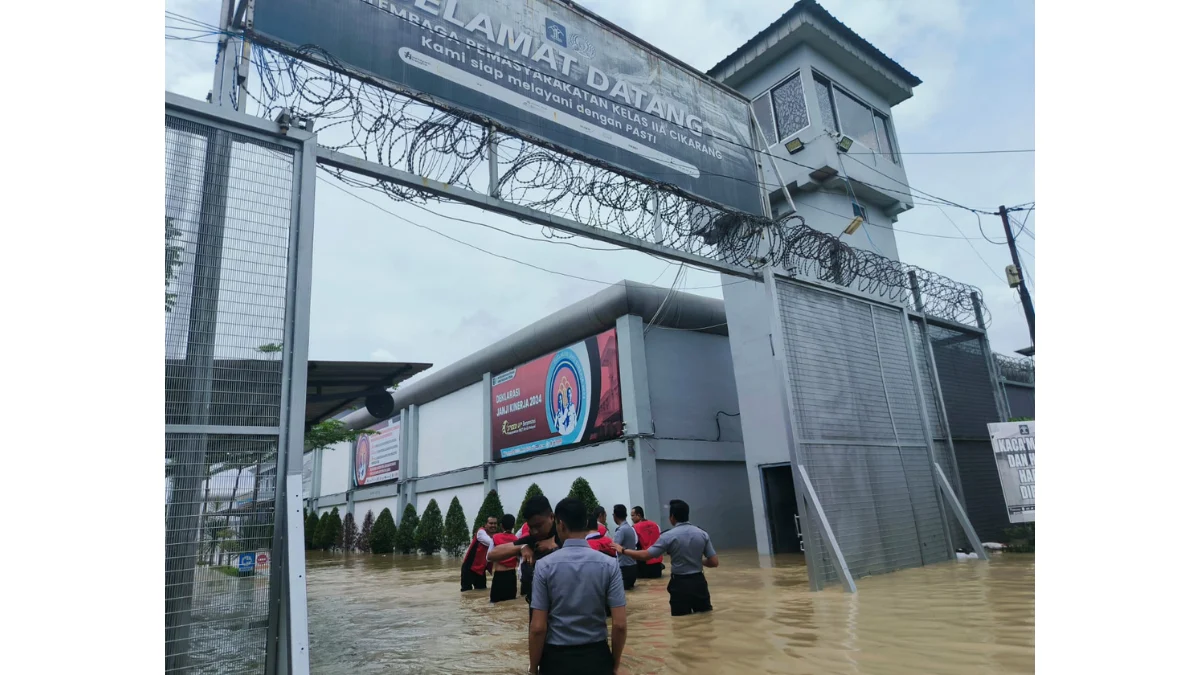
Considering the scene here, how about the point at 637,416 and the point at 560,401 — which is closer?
the point at 637,416

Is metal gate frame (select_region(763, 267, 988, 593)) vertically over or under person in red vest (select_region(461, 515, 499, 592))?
over

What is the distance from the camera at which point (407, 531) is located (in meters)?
22.0

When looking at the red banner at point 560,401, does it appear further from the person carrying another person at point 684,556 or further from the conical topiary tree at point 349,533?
the conical topiary tree at point 349,533

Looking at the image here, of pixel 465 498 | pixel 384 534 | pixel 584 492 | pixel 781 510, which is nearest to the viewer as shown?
pixel 781 510

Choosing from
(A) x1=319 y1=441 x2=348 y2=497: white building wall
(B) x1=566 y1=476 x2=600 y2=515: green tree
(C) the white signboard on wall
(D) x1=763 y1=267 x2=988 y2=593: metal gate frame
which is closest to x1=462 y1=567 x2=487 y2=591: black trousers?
(B) x1=566 y1=476 x2=600 y2=515: green tree

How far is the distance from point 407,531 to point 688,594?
1723 centimetres

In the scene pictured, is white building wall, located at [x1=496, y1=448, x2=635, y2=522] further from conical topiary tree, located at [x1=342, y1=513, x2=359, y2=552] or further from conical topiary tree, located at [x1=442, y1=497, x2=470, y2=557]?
conical topiary tree, located at [x1=342, y1=513, x2=359, y2=552]

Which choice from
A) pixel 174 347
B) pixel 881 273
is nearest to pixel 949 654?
pixel 174 347

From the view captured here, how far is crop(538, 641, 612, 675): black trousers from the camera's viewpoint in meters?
3.25

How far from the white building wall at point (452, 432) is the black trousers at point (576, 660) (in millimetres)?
16879

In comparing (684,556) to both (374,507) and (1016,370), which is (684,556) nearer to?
(1016,370)

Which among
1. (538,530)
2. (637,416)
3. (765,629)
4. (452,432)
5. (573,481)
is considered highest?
(452,432)

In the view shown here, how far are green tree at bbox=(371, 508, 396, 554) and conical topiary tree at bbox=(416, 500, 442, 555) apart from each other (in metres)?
1.95

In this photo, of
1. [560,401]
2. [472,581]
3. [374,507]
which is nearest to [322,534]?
[374,507]
